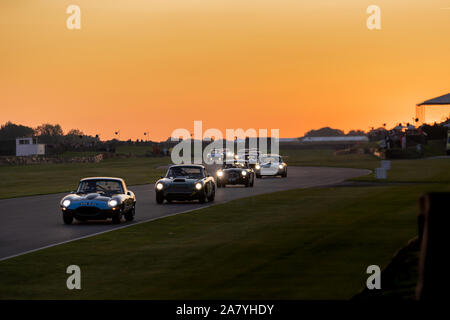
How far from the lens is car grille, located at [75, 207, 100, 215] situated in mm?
21953

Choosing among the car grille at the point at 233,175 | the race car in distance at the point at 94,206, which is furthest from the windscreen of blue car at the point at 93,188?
the car grille at the point at 233,175

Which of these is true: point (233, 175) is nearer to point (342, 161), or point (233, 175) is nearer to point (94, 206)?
point (94, 206)

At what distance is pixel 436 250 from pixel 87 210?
15647 millimetres

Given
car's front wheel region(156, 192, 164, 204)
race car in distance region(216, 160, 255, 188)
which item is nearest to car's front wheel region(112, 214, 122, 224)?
car's front wheel region(156, 192, 164, 204)

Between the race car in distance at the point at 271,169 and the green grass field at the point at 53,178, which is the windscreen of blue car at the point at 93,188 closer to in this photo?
the green grass field at the point at 53,178

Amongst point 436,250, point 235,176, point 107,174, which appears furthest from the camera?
point 107,174

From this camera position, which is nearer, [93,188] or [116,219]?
[116,219]

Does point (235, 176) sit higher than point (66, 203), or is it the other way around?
point (66, 203)

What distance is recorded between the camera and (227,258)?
14500 millimetres

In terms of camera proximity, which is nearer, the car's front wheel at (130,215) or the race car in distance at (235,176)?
the car's front wheel at (130,215)

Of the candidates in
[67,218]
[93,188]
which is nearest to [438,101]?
[93,188]

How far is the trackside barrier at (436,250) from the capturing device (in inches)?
287

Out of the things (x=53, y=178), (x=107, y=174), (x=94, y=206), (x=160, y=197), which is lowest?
(x=107, y=174)

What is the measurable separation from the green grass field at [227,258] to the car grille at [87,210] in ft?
4.44
